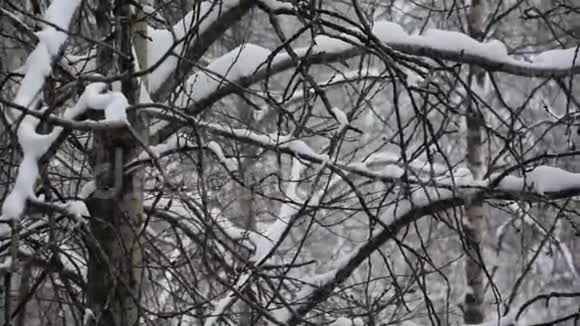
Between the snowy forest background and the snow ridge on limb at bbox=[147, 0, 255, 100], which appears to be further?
the snow ridge on limb at bbox=[147, 0, 255, 100]

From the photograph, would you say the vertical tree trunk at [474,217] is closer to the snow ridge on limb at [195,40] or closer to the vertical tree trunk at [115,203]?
the snow ridge on limb at [195,40]

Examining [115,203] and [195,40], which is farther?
[195,40]

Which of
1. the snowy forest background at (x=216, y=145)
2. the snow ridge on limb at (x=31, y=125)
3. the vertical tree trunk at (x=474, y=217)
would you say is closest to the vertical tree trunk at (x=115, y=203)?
the snowy forest background at (x=216, y=145)

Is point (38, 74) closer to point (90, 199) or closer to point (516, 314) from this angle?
point (90, 199)

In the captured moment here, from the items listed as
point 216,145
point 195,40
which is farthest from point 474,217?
point 216,145

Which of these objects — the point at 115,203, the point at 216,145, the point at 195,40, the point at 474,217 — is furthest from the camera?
the point at 474,217

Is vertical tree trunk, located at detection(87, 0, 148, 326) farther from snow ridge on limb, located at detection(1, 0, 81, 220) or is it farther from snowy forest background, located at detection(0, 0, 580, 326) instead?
snow ridge on limb, located at detection(1, 0, 81, 220)

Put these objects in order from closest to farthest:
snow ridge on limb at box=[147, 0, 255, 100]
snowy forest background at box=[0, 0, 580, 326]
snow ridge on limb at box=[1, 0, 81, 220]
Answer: snow ridge on limb at box=[1, 0, 81, 220] < snowy forest background at box=[0, 0, 580, 326] < snow ridge on limb at box=[147, 0, 255, 100]

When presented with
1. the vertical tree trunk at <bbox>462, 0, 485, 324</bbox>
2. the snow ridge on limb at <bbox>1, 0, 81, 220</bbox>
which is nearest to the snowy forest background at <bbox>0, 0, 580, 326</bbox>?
the snow ridge on limb at <bbox>1, 0, 81, 220</bbox>

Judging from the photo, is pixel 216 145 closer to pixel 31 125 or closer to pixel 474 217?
pixel 31 125

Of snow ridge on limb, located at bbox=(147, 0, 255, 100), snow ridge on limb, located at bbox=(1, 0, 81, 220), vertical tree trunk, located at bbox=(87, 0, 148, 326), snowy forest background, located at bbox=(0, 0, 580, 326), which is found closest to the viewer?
snow ridge on limb, located at bbox=(1, 0, 81, 220)

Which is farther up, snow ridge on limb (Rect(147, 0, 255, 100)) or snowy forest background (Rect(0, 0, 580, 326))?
snow ridge on limb (Rect(147, 0, 255, 100))

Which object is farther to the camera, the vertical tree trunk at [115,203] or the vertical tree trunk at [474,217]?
the vertical tree trunk at [474,217]

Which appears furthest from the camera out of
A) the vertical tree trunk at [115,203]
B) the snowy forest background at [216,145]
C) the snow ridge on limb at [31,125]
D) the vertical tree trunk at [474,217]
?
the vertical tree trunk at [474,217]
